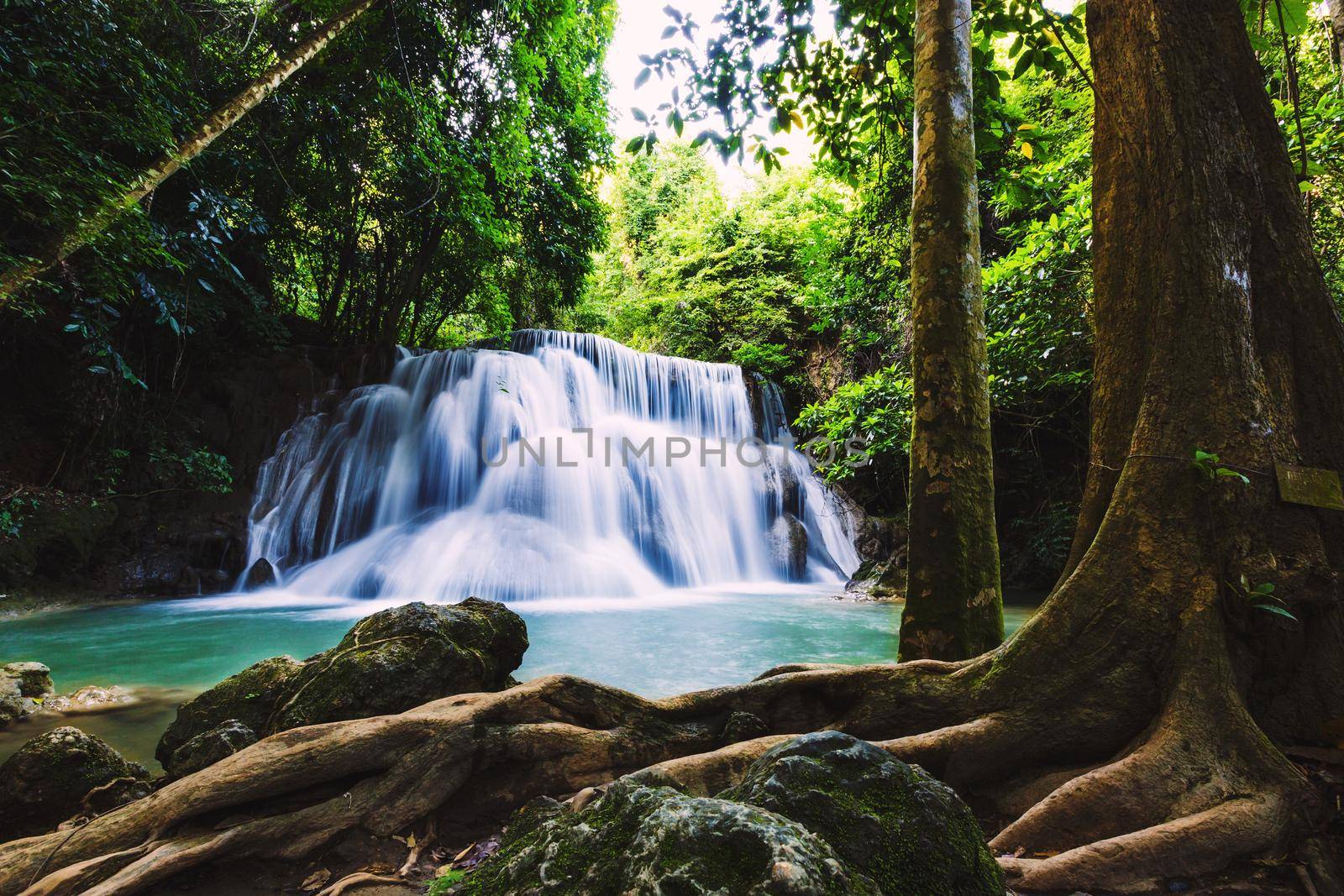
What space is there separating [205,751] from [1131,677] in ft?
11.1

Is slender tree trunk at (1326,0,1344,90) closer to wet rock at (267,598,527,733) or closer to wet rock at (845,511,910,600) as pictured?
wet rock at (845,511,910,600)

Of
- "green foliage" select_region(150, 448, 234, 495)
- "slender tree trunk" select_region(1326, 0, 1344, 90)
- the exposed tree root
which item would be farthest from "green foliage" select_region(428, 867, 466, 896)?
"green foliage" select_region(150, 448, 234, 495)

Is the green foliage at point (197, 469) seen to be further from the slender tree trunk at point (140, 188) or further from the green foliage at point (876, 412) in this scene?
the green foliage at point (876, 412)

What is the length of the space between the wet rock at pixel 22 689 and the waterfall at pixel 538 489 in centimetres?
488

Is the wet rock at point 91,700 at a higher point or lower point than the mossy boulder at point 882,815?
lower

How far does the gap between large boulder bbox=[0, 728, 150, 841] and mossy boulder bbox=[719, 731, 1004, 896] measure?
2.58 meters

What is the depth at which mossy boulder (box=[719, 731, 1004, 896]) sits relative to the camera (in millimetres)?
1248

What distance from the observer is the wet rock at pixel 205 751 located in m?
2.16

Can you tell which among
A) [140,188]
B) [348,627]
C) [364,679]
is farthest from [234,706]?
[348,627]

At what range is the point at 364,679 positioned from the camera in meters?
2.50

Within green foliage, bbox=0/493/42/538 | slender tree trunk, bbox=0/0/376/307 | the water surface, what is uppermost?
slender tree trunk, bbox=0/0/376/307

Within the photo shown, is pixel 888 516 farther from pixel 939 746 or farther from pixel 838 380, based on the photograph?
pixel 939 746

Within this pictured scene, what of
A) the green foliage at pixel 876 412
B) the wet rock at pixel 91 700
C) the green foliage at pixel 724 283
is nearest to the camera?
the wet rock at pixel 91 700

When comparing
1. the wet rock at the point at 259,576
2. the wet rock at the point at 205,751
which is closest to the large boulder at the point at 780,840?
the wet rock at the point at 205,751
